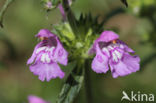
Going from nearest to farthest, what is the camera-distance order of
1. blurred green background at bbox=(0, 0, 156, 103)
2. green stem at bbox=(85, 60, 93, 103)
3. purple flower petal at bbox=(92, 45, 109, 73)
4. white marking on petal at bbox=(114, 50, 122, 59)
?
1. purple flower petal at bbox=(92, 45, 109, 73)
2. white marking on petal at bbox=(114, 50, 122, 59)
3. green stem at bbox=(85, 60, 93, 103)
4. blurred green background at bbox=(0, 0, 156, 103)

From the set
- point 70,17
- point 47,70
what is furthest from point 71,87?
point 70,17

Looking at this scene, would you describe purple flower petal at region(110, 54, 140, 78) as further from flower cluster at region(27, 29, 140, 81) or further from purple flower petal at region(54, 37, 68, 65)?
purple flower petal at region(54, 37, 68, 65)

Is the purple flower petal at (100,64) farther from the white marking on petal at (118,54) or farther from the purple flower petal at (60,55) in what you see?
the purple flower petal at (60,55)

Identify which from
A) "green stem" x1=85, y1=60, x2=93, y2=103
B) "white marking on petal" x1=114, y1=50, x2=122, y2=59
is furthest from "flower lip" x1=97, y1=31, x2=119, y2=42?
"green stem" x1=85, y1=60, x2=93, y2=103

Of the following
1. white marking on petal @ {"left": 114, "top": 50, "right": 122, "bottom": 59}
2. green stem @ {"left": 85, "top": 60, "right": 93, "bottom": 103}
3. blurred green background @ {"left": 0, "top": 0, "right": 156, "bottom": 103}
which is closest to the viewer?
white marking on petal @ {"left": 114, "top": 50, "right": 122, "bottom": 59}

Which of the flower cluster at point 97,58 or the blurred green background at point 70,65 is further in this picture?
the blurred green background at point 70,65

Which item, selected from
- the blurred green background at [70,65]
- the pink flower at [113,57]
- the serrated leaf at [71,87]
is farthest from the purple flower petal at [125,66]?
the blurred green background at [70,65]

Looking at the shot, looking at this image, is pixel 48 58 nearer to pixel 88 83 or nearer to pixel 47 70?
pixel 47 70

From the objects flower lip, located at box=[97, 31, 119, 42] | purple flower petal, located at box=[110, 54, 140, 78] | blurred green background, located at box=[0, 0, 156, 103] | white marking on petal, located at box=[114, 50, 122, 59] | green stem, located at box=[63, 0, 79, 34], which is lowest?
blurred green background, located at box=[0, 0, 156, 103]
